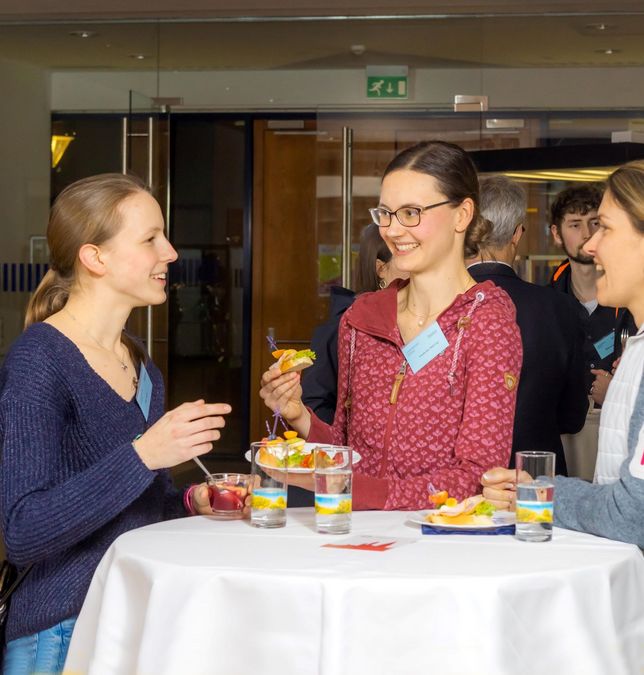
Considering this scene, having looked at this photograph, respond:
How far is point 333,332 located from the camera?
4.10m

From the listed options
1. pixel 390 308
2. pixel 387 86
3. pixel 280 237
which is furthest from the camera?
pixel 280 237

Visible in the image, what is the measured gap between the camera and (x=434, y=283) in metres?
2.86

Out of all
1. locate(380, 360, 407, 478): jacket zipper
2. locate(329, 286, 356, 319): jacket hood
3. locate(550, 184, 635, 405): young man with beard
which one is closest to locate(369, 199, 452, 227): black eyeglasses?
locate(380, 360, 407, 478): jacket zipper

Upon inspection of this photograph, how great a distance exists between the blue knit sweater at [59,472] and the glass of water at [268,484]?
0.23 metres

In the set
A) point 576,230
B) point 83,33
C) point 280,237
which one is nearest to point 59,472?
point 576,230

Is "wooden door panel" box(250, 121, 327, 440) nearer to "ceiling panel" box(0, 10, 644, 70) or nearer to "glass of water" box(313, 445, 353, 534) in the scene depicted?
"ceiling panel" box(0, 10, 644, 70)

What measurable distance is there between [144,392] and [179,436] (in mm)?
412

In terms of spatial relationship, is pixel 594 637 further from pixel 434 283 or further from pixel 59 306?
pixel 59 306

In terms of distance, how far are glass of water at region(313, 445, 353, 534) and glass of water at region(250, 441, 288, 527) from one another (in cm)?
10

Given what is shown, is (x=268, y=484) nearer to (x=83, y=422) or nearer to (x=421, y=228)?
(x=83, y=422)

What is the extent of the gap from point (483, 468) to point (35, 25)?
229 inches

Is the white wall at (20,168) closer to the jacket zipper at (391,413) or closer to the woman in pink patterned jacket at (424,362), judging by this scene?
the woman in pink patterned jacket at (424,362)

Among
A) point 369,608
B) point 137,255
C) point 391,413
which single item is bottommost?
point 369,608

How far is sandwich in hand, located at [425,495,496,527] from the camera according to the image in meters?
2.33
